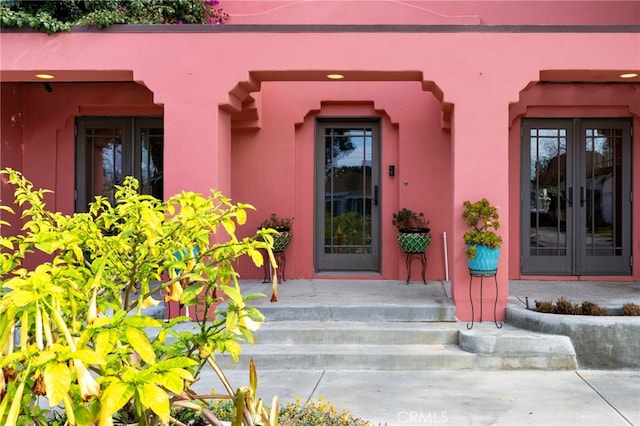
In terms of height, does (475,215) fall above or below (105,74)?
below

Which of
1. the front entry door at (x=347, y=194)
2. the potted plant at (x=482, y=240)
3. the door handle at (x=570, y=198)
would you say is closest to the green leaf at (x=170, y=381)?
the potted plant at (x=482, y=240)

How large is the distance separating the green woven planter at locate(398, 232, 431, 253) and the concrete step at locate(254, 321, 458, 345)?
1891mm

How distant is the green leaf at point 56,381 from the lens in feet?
4.25

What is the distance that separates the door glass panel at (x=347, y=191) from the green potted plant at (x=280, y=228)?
2.28 ft

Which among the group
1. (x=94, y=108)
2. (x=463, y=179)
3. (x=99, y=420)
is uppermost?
(x=94, y=108)

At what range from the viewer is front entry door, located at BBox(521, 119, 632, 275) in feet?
27.0

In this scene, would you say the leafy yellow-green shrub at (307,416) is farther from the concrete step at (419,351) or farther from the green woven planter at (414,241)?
the green woven planter at (414,241)

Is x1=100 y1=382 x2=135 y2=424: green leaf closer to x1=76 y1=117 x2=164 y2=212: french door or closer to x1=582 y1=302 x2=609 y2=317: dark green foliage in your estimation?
x1=582 y1=302 x2=609 y2=317: dark green foliage

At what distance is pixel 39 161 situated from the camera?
8.29 meters

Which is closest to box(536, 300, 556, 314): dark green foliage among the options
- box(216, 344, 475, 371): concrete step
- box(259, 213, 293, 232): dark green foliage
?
box(216, 344, 475, 371): concrete step

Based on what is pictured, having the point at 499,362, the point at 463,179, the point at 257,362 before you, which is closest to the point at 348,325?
the point at 257,362

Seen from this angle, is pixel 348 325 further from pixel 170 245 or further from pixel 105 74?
pixel 170 245

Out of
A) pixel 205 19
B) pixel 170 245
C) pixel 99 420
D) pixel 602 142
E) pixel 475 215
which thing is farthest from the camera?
pixel 602 142

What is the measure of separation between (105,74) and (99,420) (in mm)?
5506
